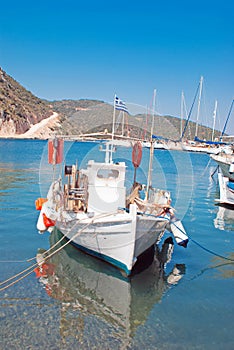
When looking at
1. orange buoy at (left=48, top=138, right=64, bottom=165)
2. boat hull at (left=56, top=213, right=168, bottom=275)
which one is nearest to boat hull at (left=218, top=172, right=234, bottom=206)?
boat hull at (left=56, top=213, right=168, bottom=275)

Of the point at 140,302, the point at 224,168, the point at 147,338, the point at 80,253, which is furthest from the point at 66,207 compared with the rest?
the point at 224,168

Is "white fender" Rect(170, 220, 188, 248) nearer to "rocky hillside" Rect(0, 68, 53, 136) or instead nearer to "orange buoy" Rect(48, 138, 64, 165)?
"orange buoy" Rect(48, 138, 64, 165)

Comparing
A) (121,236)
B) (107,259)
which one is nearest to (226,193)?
(107,259)

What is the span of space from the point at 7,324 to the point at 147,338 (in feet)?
10.7

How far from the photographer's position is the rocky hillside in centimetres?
12719

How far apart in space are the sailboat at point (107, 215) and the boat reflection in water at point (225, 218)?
18.2ft

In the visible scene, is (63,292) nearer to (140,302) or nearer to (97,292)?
(97,292)

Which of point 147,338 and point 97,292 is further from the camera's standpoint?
point 97,292

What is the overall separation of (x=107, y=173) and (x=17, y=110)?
127 metres

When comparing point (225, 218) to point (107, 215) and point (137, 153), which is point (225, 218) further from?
point (107, 215)

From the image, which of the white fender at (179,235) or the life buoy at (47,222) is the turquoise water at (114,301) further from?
the life buoy at (47,222)

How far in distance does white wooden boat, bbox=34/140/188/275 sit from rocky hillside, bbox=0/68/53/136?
384 feet

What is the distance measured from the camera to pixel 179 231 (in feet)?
43.9

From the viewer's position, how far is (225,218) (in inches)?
821
